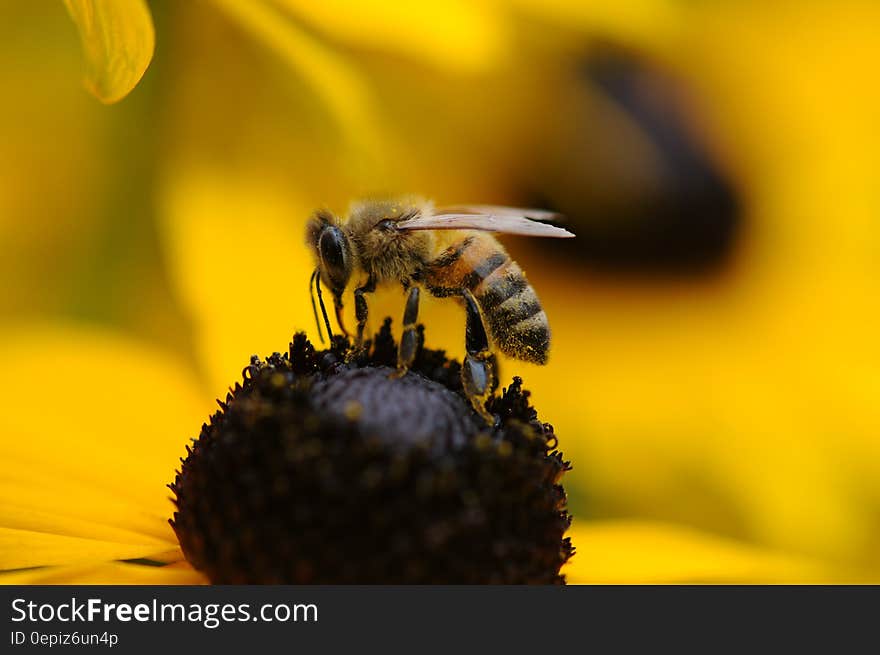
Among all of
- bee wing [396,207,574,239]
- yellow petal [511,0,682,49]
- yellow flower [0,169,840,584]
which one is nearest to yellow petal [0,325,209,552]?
yellow flower [0,169,840,584]

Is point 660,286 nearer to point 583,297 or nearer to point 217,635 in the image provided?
point 583,297

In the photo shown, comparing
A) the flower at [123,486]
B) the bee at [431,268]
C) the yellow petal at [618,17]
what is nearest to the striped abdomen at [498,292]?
the bee at [431,268]

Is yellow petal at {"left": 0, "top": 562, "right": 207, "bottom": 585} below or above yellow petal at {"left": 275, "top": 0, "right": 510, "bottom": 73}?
below

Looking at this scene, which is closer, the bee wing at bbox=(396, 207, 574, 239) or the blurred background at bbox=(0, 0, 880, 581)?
the bee wing at bbox=(396, 207, 574, 239)

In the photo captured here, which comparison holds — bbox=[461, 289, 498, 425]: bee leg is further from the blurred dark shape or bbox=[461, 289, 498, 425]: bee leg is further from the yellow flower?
the blurred dark shape

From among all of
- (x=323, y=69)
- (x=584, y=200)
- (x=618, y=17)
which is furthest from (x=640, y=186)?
(x=323, y=69)

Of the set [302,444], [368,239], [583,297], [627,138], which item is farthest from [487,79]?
[302,444]

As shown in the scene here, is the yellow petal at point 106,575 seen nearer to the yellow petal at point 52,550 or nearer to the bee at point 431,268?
the yellow petal at point 52,550
